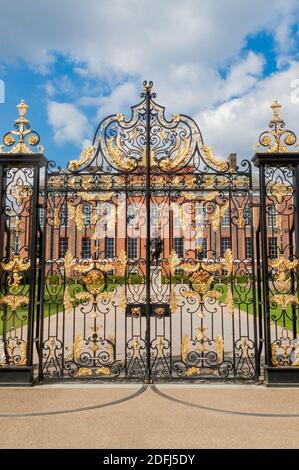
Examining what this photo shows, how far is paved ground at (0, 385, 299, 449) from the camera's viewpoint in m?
3.60

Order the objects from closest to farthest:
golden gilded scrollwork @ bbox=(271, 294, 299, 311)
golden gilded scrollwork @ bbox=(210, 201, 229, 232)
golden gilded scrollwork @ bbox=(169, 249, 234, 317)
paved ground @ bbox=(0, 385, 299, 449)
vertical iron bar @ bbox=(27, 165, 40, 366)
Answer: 1. paved ground @ bbox=(0, 385, 299, 449)
2. vertical iron bar @ bbox=(27, 165, 40, 366)
3. golden gilded scrollwork @ bbox=(271, 294, 299, 311)
4. golden gilded scrollwork @ bbox=(169, 249, 234, 317)
5. golden gilded scrollwork @ bbox=(210, 201, 229, 232)

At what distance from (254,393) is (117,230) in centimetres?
317

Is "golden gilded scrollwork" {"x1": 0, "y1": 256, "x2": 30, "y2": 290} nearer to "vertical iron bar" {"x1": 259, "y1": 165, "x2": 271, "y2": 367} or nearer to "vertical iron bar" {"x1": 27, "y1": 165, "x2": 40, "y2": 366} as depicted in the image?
"vertical iron bar" {"x1": 27, "y1": 165, "x2": 40, "y2": 366}

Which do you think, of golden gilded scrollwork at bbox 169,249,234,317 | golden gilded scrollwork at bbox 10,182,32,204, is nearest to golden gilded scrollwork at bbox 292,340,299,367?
golden gilded scrollwork at bbox 169,249,234,317

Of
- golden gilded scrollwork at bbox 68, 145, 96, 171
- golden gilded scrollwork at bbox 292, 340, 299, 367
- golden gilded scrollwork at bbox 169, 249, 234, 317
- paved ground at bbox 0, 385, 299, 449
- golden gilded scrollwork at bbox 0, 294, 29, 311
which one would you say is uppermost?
golden gilded scrollwork at bbox 68, 145, 96, 171

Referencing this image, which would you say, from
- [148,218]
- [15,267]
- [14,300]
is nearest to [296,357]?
[148,218]

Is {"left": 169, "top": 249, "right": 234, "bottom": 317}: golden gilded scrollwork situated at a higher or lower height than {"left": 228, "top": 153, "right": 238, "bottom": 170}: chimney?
lower

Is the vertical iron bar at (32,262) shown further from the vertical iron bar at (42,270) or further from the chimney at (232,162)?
the chimney at (232,162)

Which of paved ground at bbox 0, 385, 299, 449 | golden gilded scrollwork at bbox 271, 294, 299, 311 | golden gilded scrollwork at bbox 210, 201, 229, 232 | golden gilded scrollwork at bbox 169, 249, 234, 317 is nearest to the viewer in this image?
paved ground at bbox 0, 385, 299, 449

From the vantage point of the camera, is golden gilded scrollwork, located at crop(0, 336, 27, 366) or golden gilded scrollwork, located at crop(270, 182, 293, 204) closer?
golden gilded scrollwork, located at crop(0, 336, 27, 366)

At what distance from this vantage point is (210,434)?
379 centimetres

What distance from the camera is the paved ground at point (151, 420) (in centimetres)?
360
